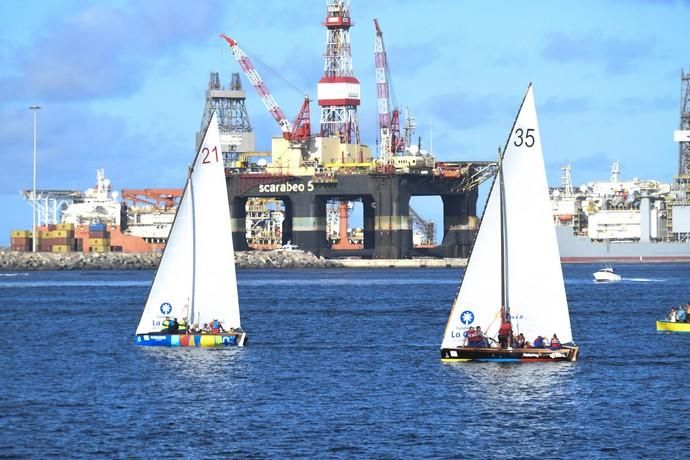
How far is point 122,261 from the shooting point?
639 ft

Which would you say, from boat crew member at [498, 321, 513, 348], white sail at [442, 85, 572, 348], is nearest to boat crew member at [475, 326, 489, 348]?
white sail at [442, 85, 572, 348]

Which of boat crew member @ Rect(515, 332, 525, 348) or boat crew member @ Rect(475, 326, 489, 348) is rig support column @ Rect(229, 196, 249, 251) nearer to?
boat crew member @ Rect(515, 332, 525, 348)

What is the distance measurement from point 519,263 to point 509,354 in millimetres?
3230

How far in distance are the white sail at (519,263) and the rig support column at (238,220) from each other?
136391mm

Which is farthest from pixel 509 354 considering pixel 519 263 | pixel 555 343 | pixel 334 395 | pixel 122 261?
pixel 122 261

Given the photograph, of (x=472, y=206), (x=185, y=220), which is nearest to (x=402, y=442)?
(x=185, y=220)

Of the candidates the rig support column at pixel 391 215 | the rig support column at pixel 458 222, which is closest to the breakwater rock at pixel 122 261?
the rig support column at pixel 391 215

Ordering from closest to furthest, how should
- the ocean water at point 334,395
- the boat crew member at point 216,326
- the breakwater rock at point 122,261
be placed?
1. the ocean water at point 334,395
2. the boat crew member at point 216,326
3. the breakwater rock at point 122,261

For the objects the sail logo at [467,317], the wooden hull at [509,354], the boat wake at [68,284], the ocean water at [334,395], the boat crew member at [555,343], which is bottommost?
the ocean water at [334,395]

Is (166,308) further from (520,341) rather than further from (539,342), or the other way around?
(539,342)

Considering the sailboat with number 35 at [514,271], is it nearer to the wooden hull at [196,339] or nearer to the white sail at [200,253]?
the white sail at [200,253]

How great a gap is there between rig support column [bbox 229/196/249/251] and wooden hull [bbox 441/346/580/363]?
5338 inches

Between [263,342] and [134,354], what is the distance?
8.65 meters

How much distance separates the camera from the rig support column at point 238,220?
193 metres
